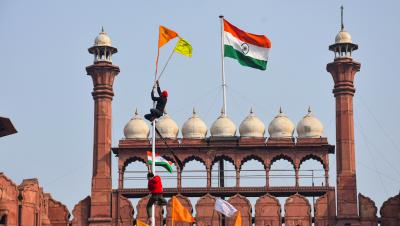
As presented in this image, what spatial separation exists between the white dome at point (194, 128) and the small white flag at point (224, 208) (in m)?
7.93

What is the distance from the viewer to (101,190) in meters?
74.6

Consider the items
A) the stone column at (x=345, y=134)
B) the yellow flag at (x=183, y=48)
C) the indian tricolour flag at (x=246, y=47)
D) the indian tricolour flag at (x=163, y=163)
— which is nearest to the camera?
the yellow flag at (x=183, y=48)

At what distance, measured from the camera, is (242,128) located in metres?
75.4

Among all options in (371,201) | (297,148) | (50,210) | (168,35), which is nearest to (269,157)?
(297,148)

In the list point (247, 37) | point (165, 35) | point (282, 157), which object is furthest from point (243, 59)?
point (165, 35)

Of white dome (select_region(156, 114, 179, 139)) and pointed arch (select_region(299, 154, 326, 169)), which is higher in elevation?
white dome (select_region(156, 114, 179, 139))

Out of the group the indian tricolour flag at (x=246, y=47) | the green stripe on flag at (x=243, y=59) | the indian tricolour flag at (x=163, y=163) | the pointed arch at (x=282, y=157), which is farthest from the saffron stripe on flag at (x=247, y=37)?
the indian tricolour flag at (x=163, y=163)

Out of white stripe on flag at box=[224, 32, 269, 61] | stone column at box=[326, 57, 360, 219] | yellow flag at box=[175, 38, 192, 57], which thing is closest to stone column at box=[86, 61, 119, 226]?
white stripe on flag at box=[224, 32, 269, 61]

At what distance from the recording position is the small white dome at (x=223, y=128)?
75.3 meters

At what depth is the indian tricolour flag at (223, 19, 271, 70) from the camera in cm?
7262

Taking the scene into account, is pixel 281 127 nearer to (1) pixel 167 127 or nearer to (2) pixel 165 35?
(1) pixel 167 127

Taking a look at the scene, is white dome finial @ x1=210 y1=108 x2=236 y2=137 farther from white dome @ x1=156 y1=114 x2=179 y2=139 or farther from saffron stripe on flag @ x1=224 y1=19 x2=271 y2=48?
saffron stripe on flag @ x1=224 y1=19 x2=271 y2=48

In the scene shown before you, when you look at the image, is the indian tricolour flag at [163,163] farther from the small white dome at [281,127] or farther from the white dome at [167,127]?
the small white dome at [281,127]

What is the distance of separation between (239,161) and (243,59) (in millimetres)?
6162
